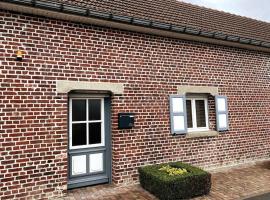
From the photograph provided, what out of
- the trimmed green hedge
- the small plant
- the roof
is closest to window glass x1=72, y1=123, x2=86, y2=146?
the trimmed green hedge

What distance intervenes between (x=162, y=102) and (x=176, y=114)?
0.53m

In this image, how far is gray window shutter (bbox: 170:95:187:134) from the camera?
7087 millimetres

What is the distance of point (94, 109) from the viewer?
641 centimetres

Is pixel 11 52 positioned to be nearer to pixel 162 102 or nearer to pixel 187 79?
pixel 162 102

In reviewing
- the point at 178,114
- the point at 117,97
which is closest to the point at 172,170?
the point at 178,114

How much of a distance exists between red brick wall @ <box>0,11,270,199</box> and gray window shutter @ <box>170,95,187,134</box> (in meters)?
0.18

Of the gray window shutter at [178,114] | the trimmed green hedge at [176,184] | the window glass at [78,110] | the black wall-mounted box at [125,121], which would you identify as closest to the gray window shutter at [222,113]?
the gray window shutter at [178,114]

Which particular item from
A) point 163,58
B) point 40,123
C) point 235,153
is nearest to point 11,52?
point 40,123

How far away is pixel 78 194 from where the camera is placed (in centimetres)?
565

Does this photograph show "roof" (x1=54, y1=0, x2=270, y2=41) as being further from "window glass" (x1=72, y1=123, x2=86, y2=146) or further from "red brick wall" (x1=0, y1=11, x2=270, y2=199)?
"window glass" (x1=72, y1=123, x2=86, y2=146)

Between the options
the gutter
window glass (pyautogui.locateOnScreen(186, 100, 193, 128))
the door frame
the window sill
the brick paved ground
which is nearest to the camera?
the gutter

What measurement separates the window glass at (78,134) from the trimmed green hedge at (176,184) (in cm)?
172

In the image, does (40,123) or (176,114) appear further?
(176,114)

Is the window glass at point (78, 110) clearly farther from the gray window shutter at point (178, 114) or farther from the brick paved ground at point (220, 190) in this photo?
the gray window shutter at point (178, 114)
